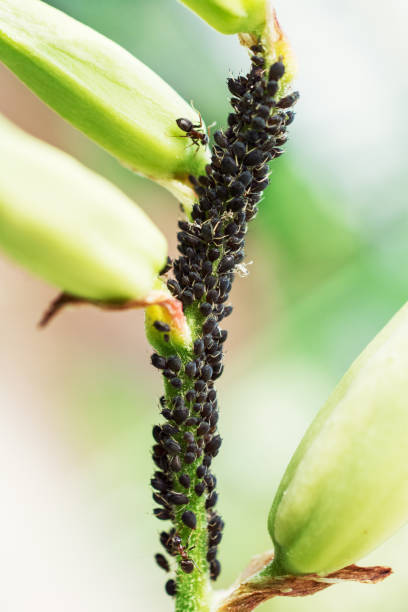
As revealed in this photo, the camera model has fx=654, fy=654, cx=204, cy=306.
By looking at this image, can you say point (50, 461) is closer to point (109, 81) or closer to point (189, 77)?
point (189, 77)

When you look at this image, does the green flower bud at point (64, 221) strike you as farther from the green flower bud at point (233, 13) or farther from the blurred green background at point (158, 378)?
the blurred green background at point (158, 378)

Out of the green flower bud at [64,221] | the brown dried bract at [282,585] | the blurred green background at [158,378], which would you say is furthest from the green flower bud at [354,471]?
the blurred green background at [158,378]

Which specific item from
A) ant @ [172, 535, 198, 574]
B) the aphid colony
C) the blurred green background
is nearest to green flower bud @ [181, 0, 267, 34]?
the aphid colony

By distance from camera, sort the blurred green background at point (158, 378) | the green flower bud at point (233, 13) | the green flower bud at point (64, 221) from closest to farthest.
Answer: the green flower bud at point (64, 221)
the green flower bud at point (233, 13)
the blurred green background at point (158, 378)

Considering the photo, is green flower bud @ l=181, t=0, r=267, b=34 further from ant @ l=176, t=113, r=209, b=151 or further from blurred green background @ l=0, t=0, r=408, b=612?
blurred green background @ l=0, t=0, r=408, b=612

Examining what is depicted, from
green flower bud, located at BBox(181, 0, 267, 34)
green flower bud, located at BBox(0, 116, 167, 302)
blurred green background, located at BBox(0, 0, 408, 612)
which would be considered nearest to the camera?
green flower bud, located at BBox(0, 116, 167, 302)

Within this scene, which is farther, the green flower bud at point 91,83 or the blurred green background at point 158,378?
the blurred green background at point 158,378

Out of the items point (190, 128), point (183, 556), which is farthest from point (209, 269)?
point (183, 556)
